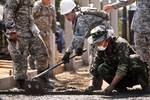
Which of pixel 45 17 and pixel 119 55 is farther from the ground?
pixel 45 17

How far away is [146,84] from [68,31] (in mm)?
4806

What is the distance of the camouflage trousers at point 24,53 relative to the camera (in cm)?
848

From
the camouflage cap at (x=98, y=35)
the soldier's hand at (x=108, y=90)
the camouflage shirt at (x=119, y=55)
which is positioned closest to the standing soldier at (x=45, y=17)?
the camouflage shirt at (x=119, y=55)

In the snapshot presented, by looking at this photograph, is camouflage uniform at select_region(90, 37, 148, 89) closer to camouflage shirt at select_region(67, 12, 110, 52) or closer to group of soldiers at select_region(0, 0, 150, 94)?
group of soldiers at select_region(0, 0, 150, 94)

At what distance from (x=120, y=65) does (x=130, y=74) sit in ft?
1.32

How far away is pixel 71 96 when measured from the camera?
24.2ft

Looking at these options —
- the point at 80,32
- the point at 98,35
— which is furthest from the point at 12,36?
the point at 98,35

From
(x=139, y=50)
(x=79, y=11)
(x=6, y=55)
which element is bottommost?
(x=6, y=55)

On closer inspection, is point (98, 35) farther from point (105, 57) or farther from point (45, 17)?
point (45, 17)

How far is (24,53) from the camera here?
342 inches

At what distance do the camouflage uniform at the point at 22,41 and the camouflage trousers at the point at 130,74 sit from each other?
1402 millimetres

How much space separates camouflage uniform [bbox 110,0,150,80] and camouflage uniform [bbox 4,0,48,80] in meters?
1.57

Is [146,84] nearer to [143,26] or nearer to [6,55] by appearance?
[143,26]

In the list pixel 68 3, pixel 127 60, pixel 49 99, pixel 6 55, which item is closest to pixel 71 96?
pixel 49 99
